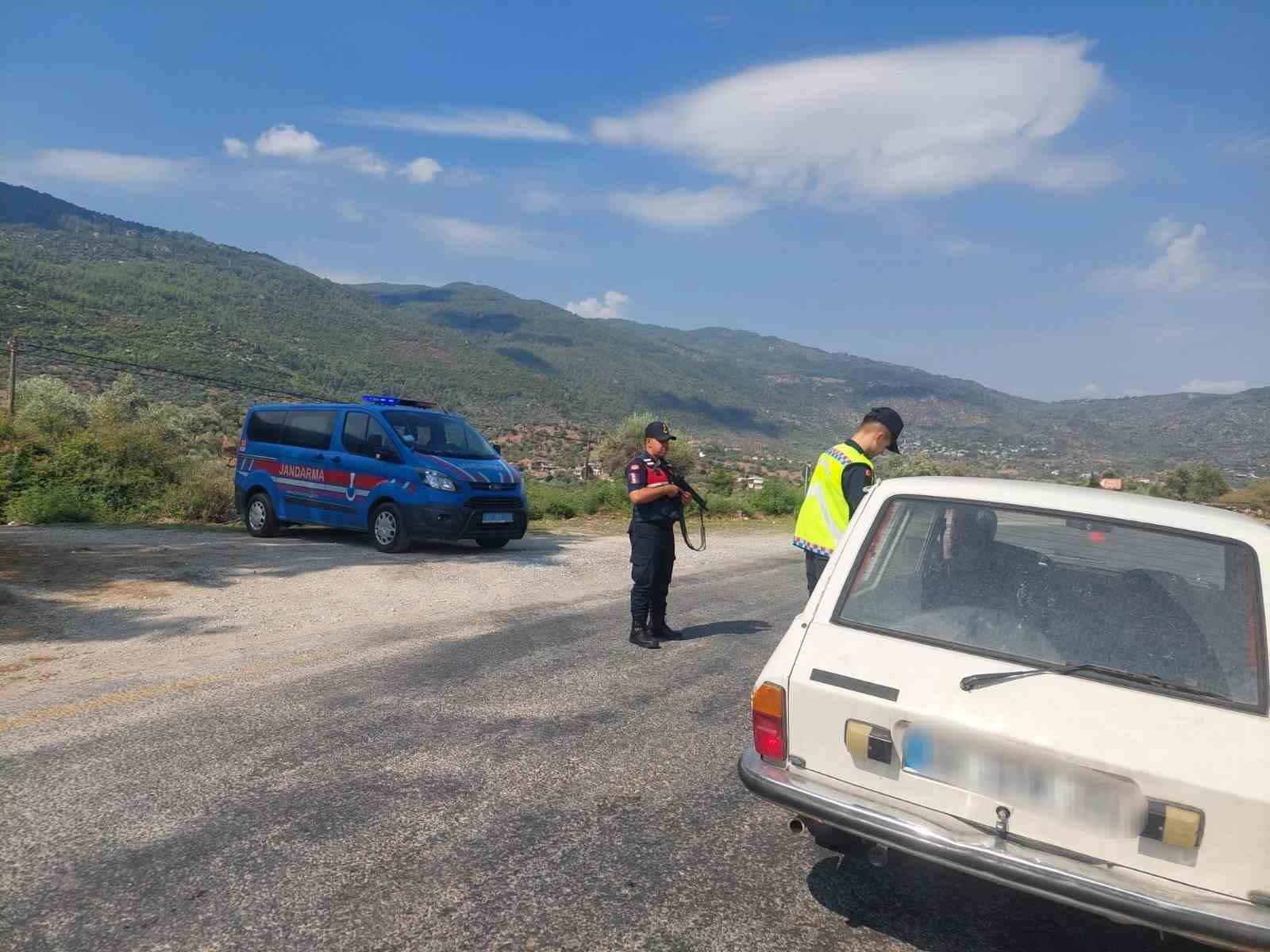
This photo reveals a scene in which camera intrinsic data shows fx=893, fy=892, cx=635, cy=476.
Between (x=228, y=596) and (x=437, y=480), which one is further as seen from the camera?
(x=437, y=480)

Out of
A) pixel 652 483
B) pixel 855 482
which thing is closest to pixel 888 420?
pixel 855 482

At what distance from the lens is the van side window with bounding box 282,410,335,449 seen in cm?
1238

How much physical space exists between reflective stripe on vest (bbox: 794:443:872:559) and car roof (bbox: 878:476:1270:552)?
1447 mm

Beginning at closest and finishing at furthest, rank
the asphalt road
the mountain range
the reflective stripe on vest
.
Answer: the asphalt road → the reflective stripe on vest → the mountain range

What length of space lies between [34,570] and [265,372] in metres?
54.6

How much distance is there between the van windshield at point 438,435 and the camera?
1193cm

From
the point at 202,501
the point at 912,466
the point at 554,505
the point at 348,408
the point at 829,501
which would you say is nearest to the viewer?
the point at 829,501

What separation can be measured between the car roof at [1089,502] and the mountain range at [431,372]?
4275cm

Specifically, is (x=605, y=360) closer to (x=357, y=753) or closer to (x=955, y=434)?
(x=955, y=434)

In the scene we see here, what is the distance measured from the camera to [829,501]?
5.26m

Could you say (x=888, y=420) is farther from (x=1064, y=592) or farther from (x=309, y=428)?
(x=309, y=428)

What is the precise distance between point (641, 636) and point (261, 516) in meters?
8.29

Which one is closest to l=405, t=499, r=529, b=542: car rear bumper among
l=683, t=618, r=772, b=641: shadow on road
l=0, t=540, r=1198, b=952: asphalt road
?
l=683, t=618, r=772, b=641: shadow on road

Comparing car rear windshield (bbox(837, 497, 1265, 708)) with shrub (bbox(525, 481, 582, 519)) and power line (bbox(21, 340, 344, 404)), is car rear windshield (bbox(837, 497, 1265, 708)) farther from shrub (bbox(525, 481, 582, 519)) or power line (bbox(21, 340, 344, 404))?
power line (bbox(21, 340, 344, 404))
